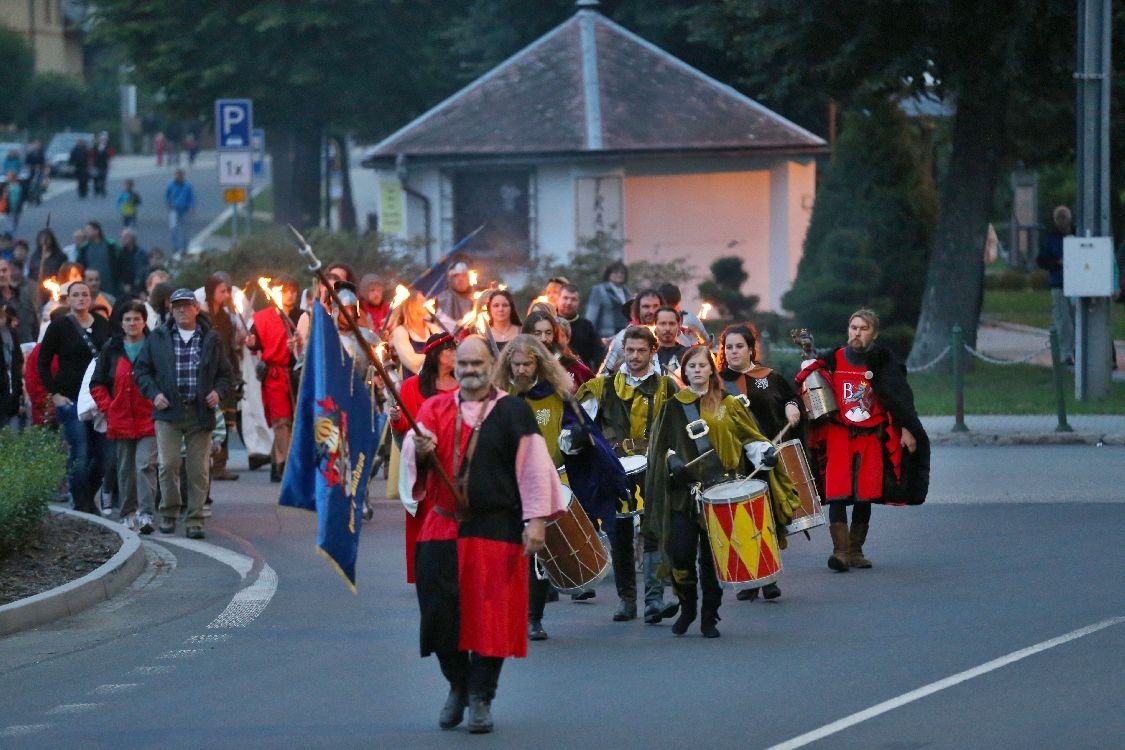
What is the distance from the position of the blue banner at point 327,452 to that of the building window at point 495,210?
25.7m

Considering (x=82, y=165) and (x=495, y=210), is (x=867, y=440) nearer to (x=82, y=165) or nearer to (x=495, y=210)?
(x=495, y=210)

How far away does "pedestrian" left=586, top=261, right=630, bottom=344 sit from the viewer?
1978cm

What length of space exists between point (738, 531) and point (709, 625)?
1.67ft

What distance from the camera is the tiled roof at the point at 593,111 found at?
111 ft

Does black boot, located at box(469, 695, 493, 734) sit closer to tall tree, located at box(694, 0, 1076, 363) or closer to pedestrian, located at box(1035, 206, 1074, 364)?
tall tree, located at box(694, 0, 1076, 363)

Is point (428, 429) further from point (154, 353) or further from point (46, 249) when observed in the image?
point (46, 249)

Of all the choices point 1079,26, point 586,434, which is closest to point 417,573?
point 586,434

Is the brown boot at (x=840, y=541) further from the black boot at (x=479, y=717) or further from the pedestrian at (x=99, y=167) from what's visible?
the pedestrian at (x=99, y=167)

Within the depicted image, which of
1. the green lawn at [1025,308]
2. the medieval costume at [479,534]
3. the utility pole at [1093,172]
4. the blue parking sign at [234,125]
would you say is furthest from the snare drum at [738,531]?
the green lawn at [1025,308]

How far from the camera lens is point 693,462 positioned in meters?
10.8

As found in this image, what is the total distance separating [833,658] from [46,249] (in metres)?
17.3

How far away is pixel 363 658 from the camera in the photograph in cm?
1020

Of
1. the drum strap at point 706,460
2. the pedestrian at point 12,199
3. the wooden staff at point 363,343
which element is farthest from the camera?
the pedestrian at point 12,199

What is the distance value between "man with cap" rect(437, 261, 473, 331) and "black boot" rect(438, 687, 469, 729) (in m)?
9.61
